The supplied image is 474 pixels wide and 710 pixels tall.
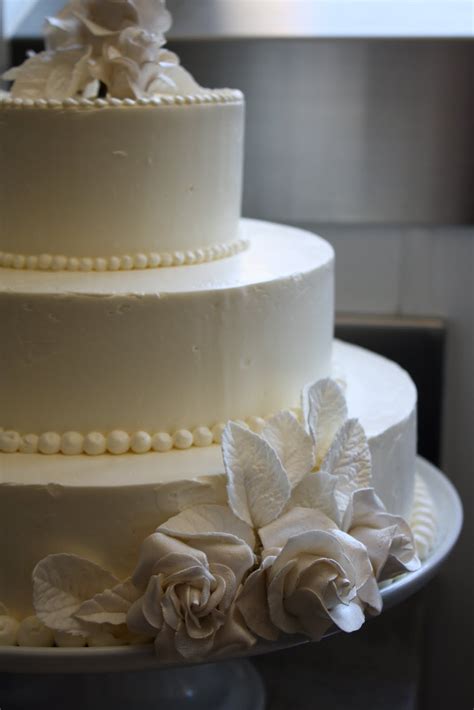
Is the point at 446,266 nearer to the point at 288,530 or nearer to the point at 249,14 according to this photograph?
the point at 249,14

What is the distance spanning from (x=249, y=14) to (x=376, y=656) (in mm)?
1261

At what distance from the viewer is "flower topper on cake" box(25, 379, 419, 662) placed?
97 centimetres

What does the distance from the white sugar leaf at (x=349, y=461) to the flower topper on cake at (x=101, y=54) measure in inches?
18.1

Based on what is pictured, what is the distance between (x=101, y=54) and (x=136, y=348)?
1.24ft

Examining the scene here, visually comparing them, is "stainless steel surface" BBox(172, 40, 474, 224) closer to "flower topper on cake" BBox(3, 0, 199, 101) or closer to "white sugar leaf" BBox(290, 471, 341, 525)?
"flower topper on cake" BBox(3, 0, 199, 101)

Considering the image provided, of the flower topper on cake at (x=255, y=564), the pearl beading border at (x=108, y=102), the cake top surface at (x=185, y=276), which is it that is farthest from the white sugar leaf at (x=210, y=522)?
the pearl beading border at (x=108, y=102)

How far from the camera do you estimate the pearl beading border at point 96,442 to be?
1084 mm

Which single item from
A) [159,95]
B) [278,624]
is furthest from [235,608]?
[159,95]

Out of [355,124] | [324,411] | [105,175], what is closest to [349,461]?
[324,411]

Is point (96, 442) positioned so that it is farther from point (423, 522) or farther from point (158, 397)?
point (423, 522)

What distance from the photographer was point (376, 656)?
1639 mm

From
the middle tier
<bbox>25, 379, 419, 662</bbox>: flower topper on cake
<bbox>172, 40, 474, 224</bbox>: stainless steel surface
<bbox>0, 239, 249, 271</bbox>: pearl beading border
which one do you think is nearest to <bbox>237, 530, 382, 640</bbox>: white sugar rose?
<bbox>25, 379, 419, 662</bbox>: flower topper on cake

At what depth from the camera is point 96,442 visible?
1.08 m

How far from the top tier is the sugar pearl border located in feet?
0.66
